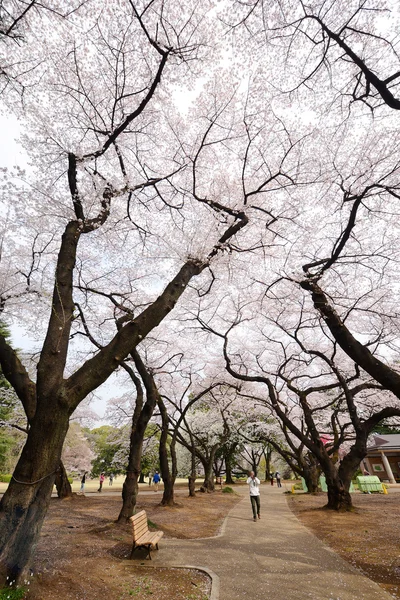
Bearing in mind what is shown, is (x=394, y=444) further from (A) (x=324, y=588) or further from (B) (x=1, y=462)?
(B) (x=1, y=462)

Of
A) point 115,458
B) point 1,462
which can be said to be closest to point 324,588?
point 1,462

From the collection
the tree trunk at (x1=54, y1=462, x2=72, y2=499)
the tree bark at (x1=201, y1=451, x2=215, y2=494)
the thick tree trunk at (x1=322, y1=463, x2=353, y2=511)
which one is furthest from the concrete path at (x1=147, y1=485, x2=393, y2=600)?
the tree bark at (x1=201, y1=451, x2=215, y2=494)

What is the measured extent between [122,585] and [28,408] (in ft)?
9.06

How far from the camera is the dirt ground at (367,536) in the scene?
4742 mm

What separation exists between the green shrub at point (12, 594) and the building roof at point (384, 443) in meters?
28.0

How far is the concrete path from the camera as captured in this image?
4008 millimetres

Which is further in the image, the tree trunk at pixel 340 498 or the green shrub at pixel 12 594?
the tree trunk at pixel 340 498

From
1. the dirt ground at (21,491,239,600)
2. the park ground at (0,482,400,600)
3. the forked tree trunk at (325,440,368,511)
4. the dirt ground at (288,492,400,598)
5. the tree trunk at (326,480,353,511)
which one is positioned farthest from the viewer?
the tree trunk at (326,480,353,511)

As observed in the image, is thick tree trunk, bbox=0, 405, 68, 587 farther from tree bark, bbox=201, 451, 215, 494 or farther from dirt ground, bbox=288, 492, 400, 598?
tree bark, bbox=201, 451, 215, 494

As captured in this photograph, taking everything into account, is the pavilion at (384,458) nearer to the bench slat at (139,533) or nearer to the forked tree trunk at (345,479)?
the forked tree trunk at (345,479)

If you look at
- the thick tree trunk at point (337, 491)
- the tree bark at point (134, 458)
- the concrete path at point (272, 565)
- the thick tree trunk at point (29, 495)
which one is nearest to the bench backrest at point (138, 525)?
the concrete path at point (272, 565)

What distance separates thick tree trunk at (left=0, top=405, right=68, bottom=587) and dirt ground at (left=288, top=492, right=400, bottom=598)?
181 inches

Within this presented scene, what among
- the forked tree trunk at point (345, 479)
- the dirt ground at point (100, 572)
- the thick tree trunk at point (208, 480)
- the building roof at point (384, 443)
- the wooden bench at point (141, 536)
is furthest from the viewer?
the building roof at point (384, 443)

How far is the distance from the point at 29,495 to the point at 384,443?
29829mm
